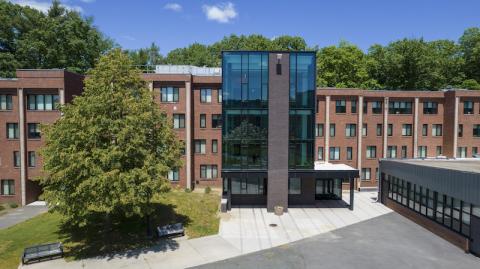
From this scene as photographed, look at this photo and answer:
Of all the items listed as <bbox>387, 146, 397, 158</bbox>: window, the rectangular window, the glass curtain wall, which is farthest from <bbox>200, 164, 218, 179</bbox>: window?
<bbox>387, 146, 397, 158</bbox>: window

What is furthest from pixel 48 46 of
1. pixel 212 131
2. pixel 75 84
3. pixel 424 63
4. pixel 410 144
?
pixel 424 63

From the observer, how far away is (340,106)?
1602 inches

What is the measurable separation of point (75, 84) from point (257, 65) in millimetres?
20660

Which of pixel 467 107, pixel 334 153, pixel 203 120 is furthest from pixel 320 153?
pixel 467 107

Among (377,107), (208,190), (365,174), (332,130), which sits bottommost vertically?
(208,190)

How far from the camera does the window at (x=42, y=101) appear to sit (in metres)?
33.7

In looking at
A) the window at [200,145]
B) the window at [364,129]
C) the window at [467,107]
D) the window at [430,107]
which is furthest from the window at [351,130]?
the window at [200,145]

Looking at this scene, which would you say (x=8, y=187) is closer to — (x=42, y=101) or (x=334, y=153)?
(x=42, y=101)

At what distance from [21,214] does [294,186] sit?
86.4ft

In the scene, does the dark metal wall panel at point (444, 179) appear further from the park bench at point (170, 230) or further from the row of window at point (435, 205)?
the park bench at point (170, 230)

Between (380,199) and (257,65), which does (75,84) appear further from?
(380,199)

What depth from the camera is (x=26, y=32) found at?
2004 inches

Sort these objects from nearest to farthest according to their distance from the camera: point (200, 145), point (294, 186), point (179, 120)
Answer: point (294, 186)
point (179, 120)
point (200, 145)

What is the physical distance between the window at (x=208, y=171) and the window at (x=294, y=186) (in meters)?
10.6
